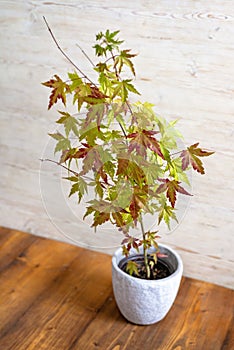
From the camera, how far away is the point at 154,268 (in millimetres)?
1706

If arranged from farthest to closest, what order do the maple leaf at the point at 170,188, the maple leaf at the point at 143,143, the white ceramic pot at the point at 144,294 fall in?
the white ceramic pot at the point at 144,294 < the maple leaf at the point at 170,188 < the maple leaf at the point at 143,143

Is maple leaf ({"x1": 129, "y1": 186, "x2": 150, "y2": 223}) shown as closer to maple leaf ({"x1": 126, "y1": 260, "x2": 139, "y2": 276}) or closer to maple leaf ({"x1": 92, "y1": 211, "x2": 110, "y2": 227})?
maple leaf ({"x1": 92, "y1": 211, "x2": 110, "y2": 227})

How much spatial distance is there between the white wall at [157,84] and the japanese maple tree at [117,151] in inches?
2.9

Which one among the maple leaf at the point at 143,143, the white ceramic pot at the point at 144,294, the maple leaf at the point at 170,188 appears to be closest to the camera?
the maple leaf at the point at 143,143

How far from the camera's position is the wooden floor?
1625 millimetres

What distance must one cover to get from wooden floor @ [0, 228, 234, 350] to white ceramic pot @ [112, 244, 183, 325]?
44mm

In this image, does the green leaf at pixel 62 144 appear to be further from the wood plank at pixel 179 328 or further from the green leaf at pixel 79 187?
the wood plank at pixel 179 328

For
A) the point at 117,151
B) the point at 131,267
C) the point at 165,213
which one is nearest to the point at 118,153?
the point at 117,151

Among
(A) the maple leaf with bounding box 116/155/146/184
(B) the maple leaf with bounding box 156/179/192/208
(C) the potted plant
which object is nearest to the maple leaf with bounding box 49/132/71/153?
(C) the potted plant

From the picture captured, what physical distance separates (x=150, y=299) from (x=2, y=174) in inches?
31.3

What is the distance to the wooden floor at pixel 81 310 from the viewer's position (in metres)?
1.62

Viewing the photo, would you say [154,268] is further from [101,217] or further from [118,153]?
[118,153]

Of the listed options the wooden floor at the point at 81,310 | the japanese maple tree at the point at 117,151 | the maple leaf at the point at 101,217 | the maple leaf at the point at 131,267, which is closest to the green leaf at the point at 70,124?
the japanese maple tree at the point at 117,151

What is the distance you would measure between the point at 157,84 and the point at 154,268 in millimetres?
558
